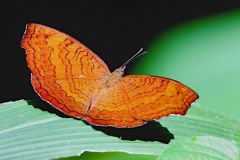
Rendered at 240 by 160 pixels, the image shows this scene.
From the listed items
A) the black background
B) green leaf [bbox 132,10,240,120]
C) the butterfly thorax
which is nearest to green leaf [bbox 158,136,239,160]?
the butterfly thorax

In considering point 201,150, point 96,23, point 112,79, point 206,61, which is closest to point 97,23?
point 96,23

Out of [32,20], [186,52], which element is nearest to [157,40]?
[186,52]

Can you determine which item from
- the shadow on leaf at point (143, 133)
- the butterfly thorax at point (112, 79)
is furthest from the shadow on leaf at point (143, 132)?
the butterfly thorax at point (112, 79)

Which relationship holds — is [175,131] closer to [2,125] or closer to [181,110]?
[181,110]

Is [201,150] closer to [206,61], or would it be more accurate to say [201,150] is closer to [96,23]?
[206,61]

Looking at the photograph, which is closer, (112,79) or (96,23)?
(112,79)

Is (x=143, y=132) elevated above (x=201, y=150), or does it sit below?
below

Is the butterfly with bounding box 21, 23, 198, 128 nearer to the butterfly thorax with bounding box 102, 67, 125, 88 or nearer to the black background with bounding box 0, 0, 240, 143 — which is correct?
the butterfly thorax with bounding box 102, 67, 125, 88
